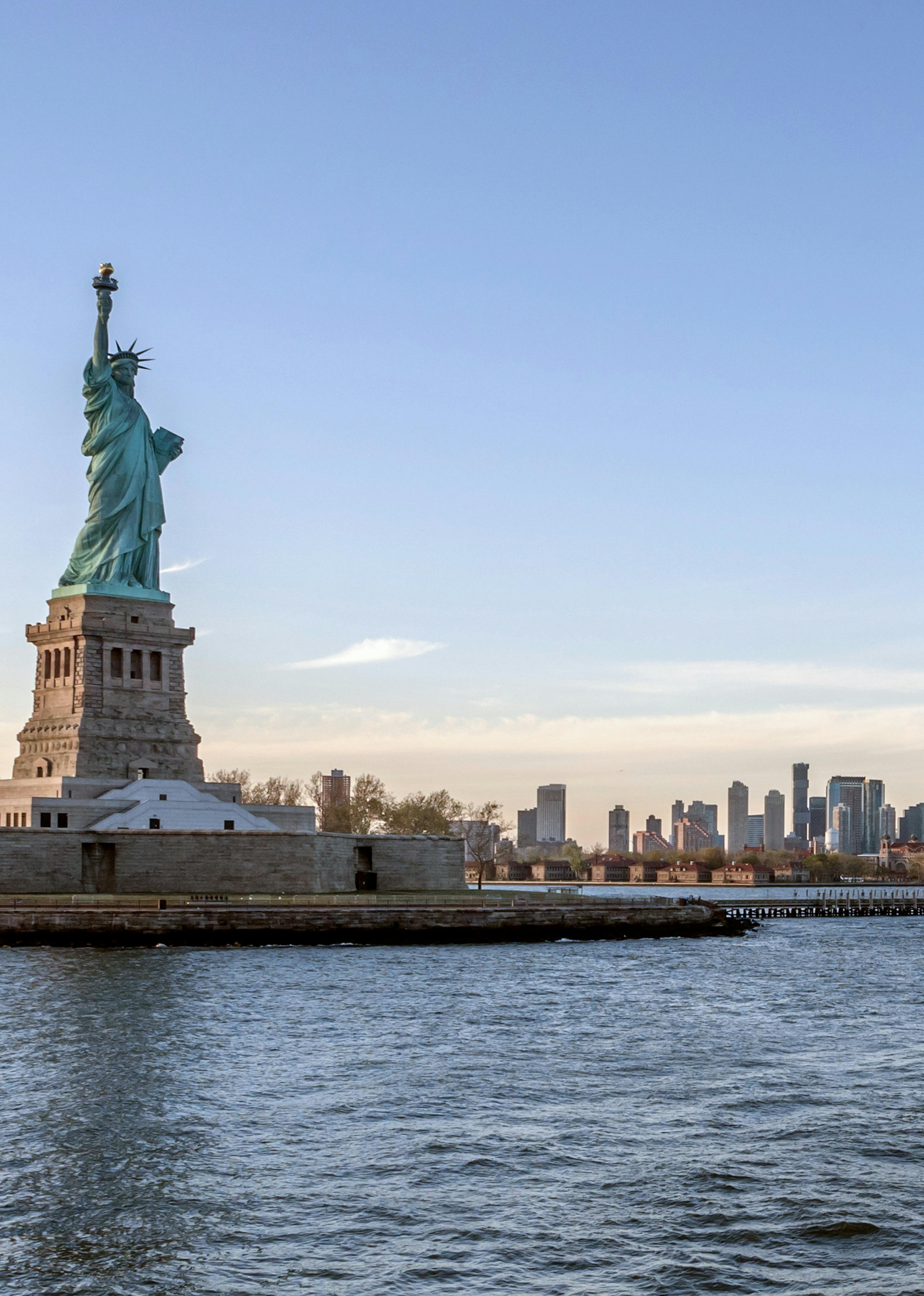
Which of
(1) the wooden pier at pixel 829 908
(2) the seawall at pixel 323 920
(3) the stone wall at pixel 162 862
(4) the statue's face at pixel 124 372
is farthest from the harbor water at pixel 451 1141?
(1) the wooden pier at pixel 829 908

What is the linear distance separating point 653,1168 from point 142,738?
6016 centimetres

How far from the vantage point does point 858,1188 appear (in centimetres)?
2611

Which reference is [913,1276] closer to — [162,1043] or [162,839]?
[162,1043]

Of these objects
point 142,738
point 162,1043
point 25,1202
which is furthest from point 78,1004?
point 142,738

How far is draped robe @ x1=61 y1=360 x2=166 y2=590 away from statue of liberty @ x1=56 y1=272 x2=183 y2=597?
0.10ft

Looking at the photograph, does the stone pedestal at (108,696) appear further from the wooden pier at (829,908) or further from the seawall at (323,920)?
the wooden pier at (829,908)

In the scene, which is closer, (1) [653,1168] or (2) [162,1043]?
(1) [653,1168]

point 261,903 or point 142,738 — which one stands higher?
point 142,738

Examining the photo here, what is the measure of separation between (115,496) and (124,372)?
741 centimetres

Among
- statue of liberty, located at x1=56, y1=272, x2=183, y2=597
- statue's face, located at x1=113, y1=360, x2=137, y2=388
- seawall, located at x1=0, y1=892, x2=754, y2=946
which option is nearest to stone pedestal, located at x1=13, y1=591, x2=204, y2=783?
statue of liberty, located at x1=56, y1=272, x2=183, y2=597

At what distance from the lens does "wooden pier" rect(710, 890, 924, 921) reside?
408 feet

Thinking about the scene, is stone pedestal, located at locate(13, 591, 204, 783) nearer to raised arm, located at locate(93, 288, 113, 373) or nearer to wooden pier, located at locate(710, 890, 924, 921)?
raised arm, located at locate(93, 288, 113, 373)

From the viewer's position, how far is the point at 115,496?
87250mm

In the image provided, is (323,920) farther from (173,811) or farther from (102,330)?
(102,330)
